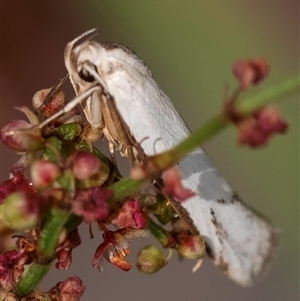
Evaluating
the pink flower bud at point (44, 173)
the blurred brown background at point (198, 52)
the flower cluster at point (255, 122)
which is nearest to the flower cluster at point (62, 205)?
the pink flower bud at point (44, 173)

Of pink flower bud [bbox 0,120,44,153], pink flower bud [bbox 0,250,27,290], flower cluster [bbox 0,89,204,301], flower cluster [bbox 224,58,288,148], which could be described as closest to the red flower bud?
flower cluster [bbox 0,89,204,301]

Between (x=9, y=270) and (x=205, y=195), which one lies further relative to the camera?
(x=205, y=195)

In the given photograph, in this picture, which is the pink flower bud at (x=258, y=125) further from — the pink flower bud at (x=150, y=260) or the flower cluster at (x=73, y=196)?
the pink flower bud at (x=150, y=260)

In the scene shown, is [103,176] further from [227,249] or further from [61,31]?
[61,31]

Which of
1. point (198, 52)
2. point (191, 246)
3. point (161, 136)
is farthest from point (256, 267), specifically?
point (198, 52)

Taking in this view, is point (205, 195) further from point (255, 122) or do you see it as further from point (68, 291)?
point (255, 122)

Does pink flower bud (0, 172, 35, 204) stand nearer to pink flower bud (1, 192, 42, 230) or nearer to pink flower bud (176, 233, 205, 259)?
pink flower bud (1, 192, 42, 230)

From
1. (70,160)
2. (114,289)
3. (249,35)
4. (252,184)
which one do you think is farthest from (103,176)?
(249,35)
